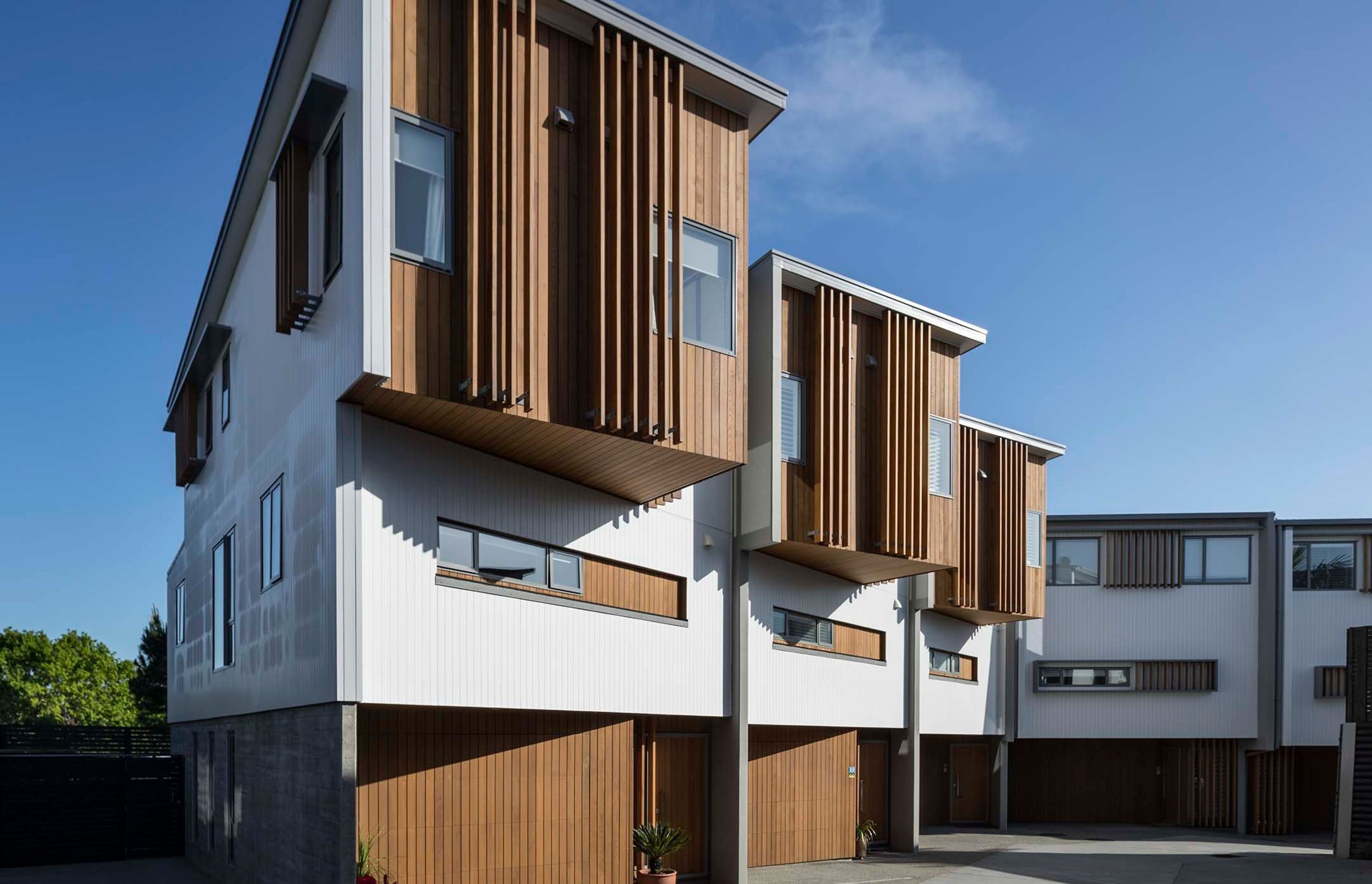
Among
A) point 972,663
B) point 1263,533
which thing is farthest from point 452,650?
point 1263,533

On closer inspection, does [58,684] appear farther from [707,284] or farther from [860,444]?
[707,284]

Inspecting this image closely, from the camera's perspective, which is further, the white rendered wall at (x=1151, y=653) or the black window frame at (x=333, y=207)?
the white rendered wall at (x=1151, y=653)

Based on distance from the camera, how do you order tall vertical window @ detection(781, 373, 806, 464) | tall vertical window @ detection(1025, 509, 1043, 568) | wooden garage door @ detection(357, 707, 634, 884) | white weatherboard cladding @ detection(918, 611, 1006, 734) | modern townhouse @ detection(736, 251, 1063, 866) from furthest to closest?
1. tall vertical window @ detection(1025, 509, 1043, 568)
2. white weatherboard cladding @ detection(918, 611, 1006, 734)
3. modern townhouse @ detection(736, 251, 1063, 866)
4. tall vertical window @ detection(781, 373, 806, 464)
5. wooden garage door @ detection(357, 707, 634, 884)

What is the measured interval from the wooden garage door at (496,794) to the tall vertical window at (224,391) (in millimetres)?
8389

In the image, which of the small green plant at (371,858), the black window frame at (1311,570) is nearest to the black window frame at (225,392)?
the small green plant at (371,858)

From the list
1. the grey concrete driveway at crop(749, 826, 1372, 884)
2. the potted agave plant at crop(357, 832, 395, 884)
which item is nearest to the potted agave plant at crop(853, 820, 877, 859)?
the grey concrete driveway at crop(749, 826, 1372, 884)

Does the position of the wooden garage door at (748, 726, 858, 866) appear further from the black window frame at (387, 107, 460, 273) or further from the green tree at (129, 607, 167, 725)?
the green tree at (129, 607, 167, 725)

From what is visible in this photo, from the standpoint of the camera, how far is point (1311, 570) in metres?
30.8

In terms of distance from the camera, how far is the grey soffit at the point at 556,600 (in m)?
13.1

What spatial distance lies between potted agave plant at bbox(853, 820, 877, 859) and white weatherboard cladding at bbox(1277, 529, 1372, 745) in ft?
42.3

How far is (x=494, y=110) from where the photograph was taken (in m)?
12.1

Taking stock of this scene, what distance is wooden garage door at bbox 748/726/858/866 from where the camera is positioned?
21.1 meters

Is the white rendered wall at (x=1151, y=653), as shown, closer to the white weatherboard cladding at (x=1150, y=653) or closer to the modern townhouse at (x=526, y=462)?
the white weatherboard cladding at (x=1150, y=653)

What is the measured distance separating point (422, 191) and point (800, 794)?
14452 millimetres
